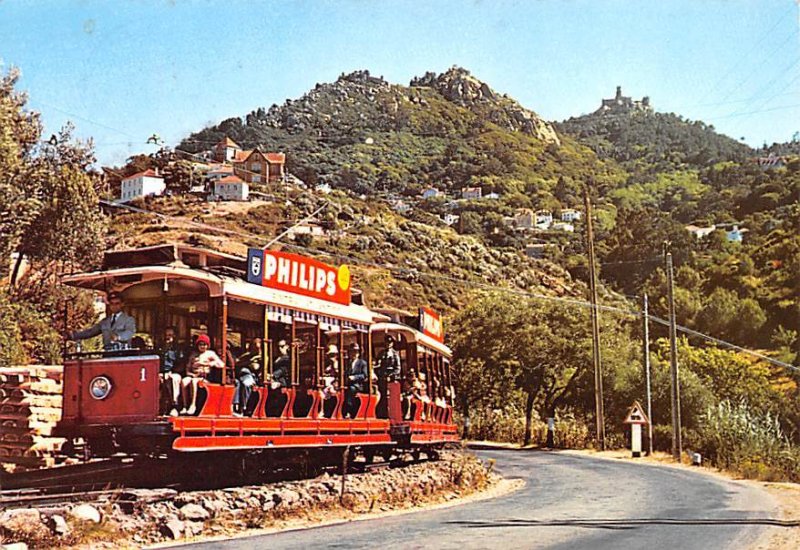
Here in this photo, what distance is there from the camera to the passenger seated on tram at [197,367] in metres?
14.8

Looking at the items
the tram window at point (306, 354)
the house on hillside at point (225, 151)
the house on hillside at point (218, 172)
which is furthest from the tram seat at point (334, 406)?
the house on hillside at point (225, 151)

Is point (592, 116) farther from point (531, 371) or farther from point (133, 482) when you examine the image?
point (133, 482)

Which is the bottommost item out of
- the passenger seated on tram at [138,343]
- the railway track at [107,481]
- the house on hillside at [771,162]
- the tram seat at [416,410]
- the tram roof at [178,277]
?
the railway track at [107,481]

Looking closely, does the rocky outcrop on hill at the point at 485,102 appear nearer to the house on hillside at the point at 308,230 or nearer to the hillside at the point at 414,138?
the hillside at the point at 414,138

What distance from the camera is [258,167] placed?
225 ft

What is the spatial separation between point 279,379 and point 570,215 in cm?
9189

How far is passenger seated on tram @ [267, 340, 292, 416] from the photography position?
17219 mm

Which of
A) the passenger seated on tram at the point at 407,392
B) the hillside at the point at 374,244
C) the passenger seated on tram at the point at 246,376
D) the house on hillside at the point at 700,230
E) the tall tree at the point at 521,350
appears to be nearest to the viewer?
the passenger seated on tram at the point at 246,376

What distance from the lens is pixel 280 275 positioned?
17391 millimetres

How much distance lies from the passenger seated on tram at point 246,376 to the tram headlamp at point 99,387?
2116 mm

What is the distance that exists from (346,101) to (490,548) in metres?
90.9

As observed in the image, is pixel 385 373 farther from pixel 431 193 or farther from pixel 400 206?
pixel 431 193

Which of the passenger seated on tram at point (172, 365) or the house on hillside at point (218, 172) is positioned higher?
the house on hillside at point (218, 172)

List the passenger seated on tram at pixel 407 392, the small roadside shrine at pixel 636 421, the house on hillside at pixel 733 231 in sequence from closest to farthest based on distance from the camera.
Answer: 1. the passenger seated on tram at pixel 407 392
2. the small roadside shrine at pixel 636 421
3. the house on hillside at pixel 733 231
